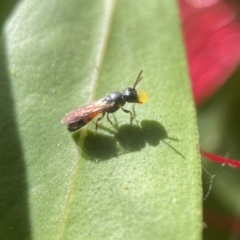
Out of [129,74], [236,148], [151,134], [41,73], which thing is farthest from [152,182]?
[236,148]

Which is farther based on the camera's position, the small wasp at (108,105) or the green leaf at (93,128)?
the small wasp at (108,105)

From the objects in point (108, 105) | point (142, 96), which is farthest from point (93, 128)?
point (142, 96)

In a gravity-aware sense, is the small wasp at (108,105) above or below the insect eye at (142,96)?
above

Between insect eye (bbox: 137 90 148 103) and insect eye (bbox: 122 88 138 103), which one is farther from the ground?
insect eye (bbox: 122 88 138 103)

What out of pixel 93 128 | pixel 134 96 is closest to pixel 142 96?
pixel 134 96

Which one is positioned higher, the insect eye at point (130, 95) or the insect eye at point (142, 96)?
the insect eye at point (130, 95)

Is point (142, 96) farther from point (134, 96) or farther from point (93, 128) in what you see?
point (93, 128)

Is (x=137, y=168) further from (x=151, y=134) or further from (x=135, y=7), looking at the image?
(x=135, y=7)

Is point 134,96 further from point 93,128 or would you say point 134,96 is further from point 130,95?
point 93,128

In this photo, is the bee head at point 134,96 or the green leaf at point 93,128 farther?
the bee head at point 134,96
